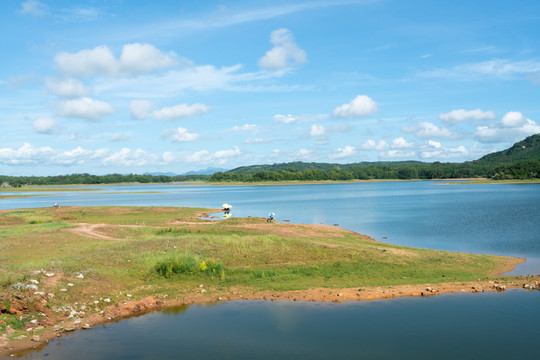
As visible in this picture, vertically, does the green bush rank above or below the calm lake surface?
above

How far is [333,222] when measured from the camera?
2210 inches

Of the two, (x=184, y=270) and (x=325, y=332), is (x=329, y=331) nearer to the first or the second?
(x=325, y=332)

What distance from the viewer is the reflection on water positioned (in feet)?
49.5

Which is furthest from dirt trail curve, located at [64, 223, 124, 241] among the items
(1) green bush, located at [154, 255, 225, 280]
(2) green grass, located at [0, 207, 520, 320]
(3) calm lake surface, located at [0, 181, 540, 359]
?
(3) calm lake surface, located at [0, 181, 540, 359]

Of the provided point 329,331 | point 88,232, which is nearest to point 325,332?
point 329,331

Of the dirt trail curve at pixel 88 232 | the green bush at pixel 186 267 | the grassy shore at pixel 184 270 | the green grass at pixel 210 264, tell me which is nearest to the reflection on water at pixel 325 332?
the grassy shore at pixel 184 270

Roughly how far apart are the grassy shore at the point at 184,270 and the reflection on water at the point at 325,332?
5.42ft

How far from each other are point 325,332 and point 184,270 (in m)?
10.5

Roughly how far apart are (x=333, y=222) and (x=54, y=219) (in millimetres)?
37633

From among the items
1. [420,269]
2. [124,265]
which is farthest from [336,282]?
[124,265]

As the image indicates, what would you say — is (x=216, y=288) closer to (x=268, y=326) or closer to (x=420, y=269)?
(x=268, y=326)

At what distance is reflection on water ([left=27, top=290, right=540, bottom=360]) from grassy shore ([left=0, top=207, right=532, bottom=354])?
165cm

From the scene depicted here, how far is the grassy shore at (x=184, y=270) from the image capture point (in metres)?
18.7

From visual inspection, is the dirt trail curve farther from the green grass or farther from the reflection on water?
the reflection on water
